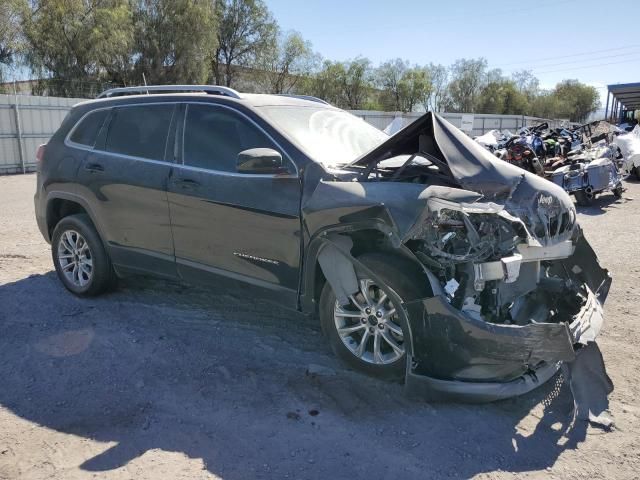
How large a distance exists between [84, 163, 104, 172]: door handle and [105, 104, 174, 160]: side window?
0.58 feet

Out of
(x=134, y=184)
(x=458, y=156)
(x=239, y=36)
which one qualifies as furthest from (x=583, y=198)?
(x=239, y=36)

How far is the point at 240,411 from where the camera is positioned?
3467 mm

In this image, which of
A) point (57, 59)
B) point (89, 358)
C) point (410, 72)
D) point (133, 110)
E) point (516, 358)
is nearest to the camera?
point (516, 358)

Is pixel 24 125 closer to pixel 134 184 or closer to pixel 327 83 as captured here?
pixel 134 184

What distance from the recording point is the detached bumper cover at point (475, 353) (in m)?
3.12

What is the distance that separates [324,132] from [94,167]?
7.33ft

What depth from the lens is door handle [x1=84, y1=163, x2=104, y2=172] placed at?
16.6 ft

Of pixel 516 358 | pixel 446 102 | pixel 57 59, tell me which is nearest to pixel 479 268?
pixel 516 358

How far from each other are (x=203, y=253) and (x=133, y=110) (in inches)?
64.7

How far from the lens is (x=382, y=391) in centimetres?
368

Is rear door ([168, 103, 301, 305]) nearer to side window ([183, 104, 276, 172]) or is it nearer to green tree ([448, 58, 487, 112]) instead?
side window ([183, 104, 276, 172])

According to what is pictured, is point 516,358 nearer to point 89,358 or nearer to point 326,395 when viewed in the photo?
point 326,395

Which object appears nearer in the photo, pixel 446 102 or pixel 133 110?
pixel 133 110

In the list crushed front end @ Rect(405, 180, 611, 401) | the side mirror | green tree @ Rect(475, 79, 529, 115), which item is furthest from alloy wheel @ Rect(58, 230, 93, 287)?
green tree @ Rect(475, 79, 529, 115)
